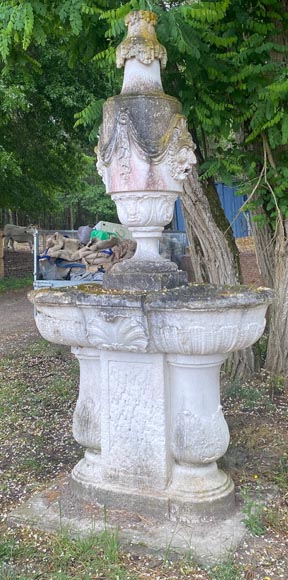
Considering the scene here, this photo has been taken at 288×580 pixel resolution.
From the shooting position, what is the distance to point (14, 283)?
14.4 m

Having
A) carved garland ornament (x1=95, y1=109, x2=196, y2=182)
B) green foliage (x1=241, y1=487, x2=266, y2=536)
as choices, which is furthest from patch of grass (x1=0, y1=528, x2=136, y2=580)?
carved garland ornament (x1=95, y1=109, x2=196, y2=182)

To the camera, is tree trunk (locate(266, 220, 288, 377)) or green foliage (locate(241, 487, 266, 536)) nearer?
green foliage (locate(241, 487, 266, 536))

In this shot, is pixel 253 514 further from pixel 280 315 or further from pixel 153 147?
pixel 280 315

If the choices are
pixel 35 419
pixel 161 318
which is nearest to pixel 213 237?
pixel 35 419

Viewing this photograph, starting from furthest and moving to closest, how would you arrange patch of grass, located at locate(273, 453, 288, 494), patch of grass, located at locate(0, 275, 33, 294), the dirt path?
patch of grass, located at locate(0, 275, 33, 294) < the dirt path < patch of grass, located at locate(273, 453, 288, 494)

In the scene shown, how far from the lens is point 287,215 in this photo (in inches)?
190

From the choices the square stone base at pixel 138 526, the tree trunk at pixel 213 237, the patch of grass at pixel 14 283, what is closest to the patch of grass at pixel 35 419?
the square stone base at pixel 138 526

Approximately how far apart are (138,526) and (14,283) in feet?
39.5

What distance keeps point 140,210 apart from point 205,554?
181cm

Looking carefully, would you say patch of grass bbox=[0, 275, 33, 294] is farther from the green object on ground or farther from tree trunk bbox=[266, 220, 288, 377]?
tree trunk bbox=[266, 220, 288, 377]

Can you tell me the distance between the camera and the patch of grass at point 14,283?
1389cm

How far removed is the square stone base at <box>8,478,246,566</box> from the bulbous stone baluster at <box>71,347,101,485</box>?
16cm

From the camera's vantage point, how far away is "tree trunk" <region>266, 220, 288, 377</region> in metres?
5.21

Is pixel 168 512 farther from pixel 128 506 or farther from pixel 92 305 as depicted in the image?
pixel 92 305
